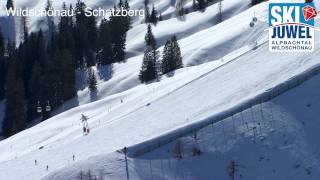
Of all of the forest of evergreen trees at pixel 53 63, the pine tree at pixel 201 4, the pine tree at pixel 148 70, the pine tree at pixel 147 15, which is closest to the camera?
the pine tree at pixel 148 70

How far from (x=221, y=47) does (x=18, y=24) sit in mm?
91021

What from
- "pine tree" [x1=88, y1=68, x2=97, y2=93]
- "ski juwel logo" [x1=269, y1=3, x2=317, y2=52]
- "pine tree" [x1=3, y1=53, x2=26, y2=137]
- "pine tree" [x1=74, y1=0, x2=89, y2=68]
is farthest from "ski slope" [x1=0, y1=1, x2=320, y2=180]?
"pine tree" [x1=74, y1=0, x2=89, y2=68]

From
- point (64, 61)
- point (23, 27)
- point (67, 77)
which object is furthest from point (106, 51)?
point (23, 27)

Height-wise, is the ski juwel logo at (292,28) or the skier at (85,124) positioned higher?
the ski juwel logo at (292,28)

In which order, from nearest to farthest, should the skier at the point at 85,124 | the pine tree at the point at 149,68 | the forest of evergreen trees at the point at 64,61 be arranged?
the skier at the point at 85,124
the pine tree at the point at 149,68
the forest of evergreen trees at the point at 64,61

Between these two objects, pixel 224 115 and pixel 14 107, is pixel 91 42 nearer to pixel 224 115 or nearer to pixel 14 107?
pixel 14 107

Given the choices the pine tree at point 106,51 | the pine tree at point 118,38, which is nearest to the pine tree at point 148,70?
the pine tree at point 106,51

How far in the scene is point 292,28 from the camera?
83000 millimetres

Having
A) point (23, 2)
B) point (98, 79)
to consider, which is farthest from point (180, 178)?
point (23, 2)

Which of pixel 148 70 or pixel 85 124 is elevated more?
pixel 148 70

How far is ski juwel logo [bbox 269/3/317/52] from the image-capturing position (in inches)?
3072

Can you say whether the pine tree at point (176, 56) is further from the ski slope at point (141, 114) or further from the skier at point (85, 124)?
the skier at point (85, 124)

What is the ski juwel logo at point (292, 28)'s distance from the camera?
78.0 metres

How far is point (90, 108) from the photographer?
299ft
